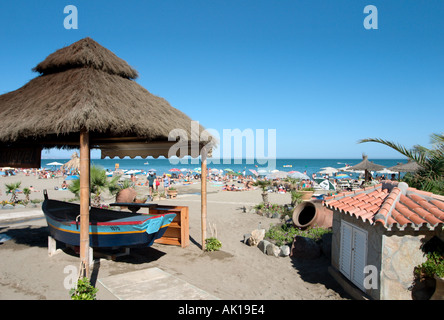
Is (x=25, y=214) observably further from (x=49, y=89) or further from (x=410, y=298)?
(x=410, y=298)

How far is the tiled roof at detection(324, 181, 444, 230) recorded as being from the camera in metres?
4.57

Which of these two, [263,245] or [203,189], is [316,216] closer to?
[263,245]

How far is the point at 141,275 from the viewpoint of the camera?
612cm

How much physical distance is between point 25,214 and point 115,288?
33.4 feet

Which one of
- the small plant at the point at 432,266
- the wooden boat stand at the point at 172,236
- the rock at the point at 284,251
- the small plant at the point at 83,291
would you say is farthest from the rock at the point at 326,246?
the small plant at the point at 83,291

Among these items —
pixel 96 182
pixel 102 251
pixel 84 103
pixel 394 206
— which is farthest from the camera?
pixel 96 182

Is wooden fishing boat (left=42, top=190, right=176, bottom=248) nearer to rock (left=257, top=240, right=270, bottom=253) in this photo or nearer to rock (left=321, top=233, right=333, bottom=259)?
rock (left=257, top=240, right=270, bottom=253)

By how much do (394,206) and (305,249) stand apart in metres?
3.18

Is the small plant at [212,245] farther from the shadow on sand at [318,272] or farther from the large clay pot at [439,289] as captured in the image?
the large clay pot at [439,289]

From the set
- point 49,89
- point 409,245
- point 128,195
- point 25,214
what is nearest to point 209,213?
point 128,195

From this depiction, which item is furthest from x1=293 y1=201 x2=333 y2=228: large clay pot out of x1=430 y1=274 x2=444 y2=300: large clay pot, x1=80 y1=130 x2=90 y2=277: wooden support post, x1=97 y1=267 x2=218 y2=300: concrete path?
x1=80 y1=130 x2=90 y2=277: wooden support post

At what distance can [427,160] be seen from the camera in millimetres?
6922

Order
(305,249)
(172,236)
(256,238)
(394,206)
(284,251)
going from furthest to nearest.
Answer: (256,238) < (172,236) < (284,251) < (305,249) < (394,206)

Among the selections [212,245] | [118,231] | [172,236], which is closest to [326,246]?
[212,245]
